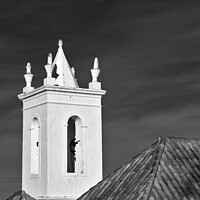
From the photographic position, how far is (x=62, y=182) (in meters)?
25.6

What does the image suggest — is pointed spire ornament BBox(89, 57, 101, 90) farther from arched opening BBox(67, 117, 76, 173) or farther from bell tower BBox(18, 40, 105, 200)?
arched opening BBox(67, 117, 76, 173)

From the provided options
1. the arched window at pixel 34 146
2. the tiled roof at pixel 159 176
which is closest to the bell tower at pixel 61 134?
the arched window at pixel 34 146

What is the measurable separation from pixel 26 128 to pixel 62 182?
10.4ft

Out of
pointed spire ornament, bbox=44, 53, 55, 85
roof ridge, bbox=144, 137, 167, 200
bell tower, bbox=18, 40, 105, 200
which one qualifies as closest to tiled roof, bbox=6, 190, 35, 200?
bell tower, bbox=18, 40, 105, 200

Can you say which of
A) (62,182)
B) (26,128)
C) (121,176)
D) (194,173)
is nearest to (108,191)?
(121,176)

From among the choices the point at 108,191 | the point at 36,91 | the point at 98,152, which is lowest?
the point at 108,191

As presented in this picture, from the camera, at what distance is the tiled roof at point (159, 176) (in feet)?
49.5

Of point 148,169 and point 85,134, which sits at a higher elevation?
point 85,134

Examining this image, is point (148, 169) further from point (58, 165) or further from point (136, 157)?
point (58, 165)

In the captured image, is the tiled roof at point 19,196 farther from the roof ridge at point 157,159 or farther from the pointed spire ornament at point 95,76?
the roof ridge at point 157,159

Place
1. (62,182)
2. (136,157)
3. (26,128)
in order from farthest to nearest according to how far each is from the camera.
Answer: (26,128) < (62,182) < (136,157)

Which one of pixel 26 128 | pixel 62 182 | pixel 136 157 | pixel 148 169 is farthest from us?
pixel 26 128

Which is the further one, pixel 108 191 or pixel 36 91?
pixel 36 91

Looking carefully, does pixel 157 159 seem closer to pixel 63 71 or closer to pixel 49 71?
pixel 49 71
